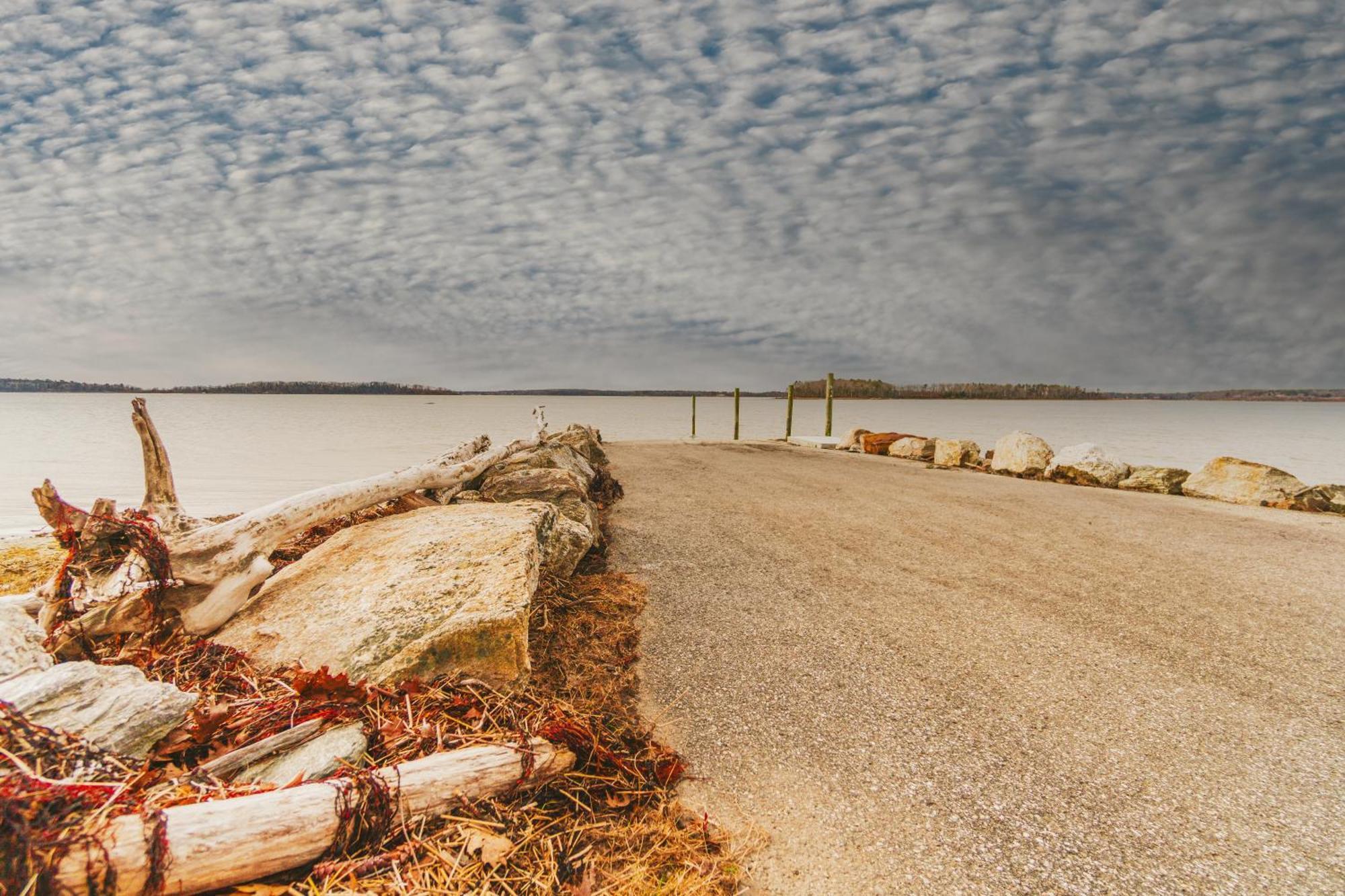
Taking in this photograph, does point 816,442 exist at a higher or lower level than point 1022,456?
lower

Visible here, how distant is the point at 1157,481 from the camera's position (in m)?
9.89

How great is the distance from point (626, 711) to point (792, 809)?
986mm

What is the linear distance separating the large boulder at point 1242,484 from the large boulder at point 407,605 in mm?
10341

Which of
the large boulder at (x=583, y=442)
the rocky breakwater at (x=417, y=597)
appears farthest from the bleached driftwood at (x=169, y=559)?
the large boulder at (x=583, y=442)

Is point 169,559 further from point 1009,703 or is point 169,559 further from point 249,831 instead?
point 1009,703

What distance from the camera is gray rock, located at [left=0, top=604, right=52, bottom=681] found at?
2432 mm

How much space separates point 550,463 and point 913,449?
10753 mm

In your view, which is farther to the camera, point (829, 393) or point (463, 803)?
point (829, 393)

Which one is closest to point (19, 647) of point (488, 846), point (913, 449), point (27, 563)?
point (488, 846)

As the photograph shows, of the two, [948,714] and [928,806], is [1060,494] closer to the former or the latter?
[948,714]

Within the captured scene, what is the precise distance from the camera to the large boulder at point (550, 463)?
7.48 meters

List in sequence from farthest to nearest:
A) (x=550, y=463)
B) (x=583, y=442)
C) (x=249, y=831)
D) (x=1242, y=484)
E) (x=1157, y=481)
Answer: (x=583, y=442) → (x=1157, y=481) → (x=1242, y=484) → (x=550, y=463) → (x=249, y=831)

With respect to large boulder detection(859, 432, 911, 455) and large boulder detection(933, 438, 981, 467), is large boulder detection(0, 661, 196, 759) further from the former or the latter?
large boulder detection(859, 432, 911, 455)

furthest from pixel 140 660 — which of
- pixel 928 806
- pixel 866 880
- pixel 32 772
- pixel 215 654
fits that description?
pixel 928 806
